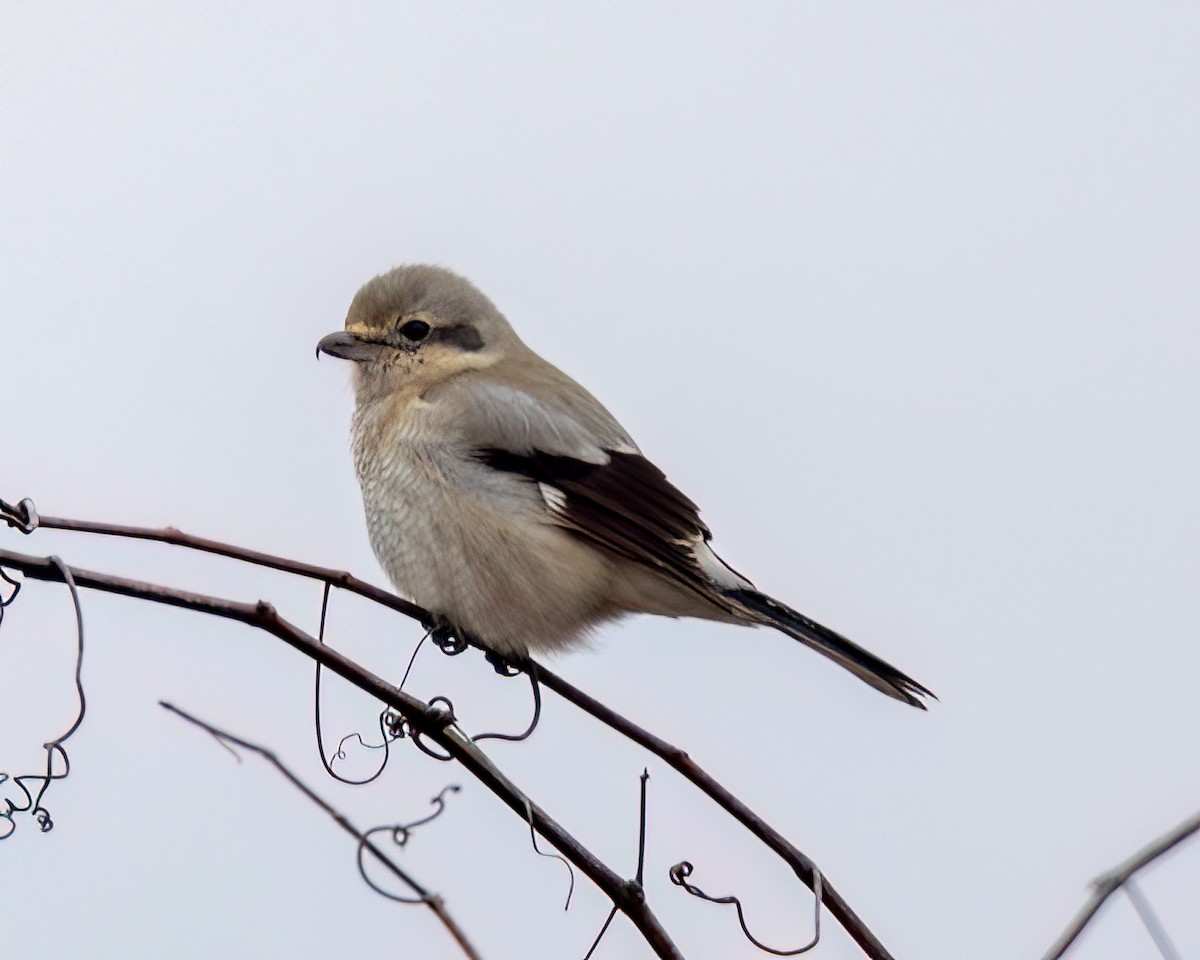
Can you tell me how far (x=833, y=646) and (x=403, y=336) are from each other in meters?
1.12

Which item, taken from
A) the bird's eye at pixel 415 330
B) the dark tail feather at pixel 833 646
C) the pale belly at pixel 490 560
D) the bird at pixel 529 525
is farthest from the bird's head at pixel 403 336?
the dark tail feather at pixel 833 646

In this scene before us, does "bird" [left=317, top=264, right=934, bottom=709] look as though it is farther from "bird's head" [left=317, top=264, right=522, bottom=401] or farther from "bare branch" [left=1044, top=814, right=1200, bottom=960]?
"bare branch" [left=1044, top=814, right=1200, bottom=960]

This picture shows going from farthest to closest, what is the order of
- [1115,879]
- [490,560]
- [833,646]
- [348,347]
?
[348,347] → [490,560] → [833,646] → [1115,879]

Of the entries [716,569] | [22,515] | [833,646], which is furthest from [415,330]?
[22,515]

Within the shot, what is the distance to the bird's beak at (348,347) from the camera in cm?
273

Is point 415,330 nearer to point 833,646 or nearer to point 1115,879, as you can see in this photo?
point 833,646

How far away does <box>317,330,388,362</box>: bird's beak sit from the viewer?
273 centimetres

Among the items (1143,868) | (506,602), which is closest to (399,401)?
(506,602)

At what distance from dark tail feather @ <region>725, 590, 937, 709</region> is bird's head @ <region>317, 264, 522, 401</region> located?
0.79 metres

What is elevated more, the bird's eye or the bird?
the bird's eye

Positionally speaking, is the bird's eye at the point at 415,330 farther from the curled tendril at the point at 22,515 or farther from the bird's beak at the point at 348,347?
the curled tendril at the point at 22,515

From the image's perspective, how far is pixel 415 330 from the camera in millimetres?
2789

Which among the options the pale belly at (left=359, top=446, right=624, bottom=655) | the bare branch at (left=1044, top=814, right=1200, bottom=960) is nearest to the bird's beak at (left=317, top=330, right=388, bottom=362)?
the pale belly at (left=359, top=446, right=624, bottom=655)

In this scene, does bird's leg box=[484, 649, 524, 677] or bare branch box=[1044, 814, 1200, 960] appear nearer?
bare branch box=[1044, 814, 1200, 960]
